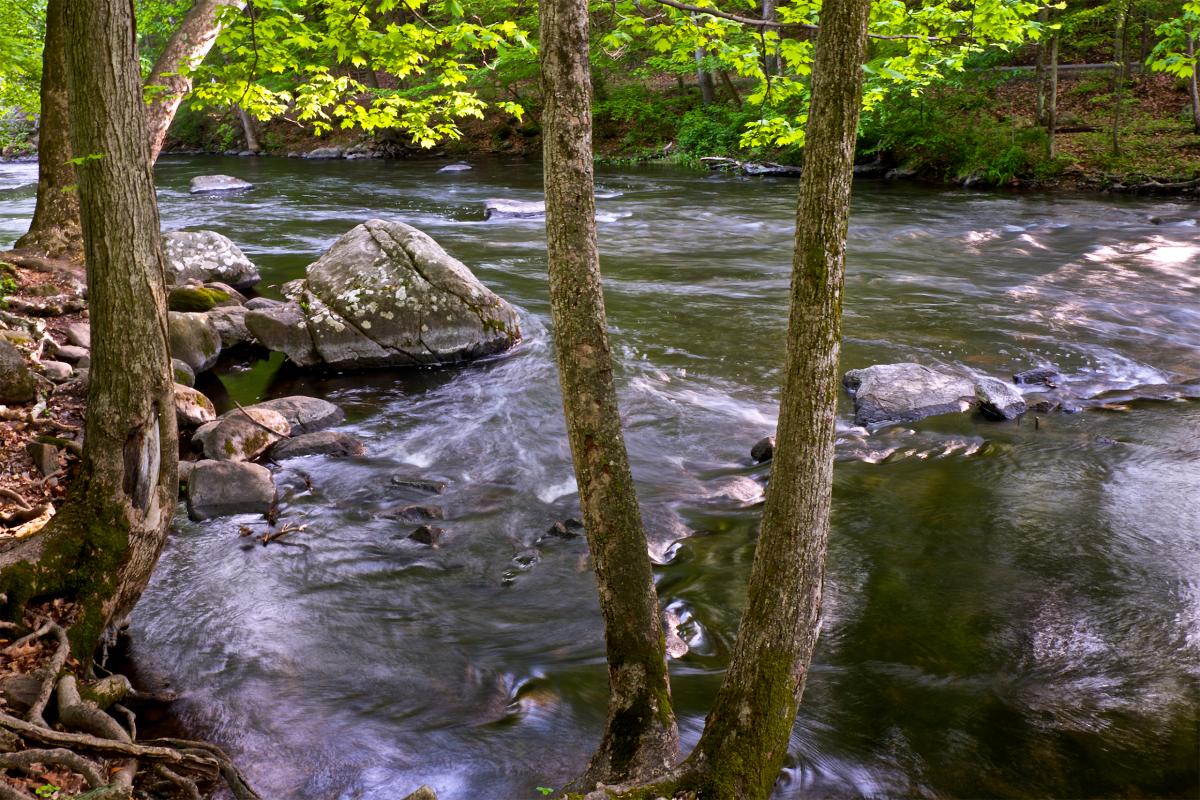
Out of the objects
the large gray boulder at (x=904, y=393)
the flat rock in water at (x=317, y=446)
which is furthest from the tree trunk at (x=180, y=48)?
the large gray boulder at (x=904, y=393)

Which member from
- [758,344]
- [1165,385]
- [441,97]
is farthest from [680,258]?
[441,97]

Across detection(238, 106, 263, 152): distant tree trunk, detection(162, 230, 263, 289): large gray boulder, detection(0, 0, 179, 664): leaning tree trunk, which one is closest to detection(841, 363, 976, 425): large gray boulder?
detection(0, 0, 179, 664): leaning tree trunk

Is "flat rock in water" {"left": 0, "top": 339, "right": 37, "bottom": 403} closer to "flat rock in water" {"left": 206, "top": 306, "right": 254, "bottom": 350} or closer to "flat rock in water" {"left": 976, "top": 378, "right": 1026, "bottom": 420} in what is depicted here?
"flat rock in water" {"left": 206, "top": 306, "right": 254, "bottom": 350}

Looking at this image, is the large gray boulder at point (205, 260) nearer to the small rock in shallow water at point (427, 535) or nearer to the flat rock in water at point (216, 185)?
the small rock in shallow water at point (427, 535)

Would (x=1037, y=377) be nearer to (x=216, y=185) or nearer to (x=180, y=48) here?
(x=180, y=48)

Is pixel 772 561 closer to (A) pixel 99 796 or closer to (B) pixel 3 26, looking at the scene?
(A) pixel 99 796

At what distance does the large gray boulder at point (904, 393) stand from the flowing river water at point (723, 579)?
26cm

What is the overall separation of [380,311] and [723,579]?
608cm

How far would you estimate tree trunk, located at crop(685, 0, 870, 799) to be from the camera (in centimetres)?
271

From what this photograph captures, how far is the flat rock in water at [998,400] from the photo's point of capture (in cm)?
917

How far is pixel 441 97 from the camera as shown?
636 cm

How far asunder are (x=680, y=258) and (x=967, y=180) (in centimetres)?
1121

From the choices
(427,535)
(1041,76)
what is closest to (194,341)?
(427,535)

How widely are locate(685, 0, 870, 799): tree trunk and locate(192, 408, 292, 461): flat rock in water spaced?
241 inches
